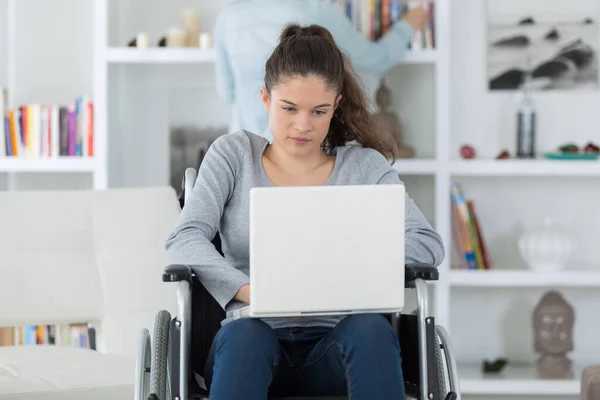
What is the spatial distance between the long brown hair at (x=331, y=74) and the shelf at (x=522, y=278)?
1.67 m

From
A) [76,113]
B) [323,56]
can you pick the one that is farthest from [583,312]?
[323,56]

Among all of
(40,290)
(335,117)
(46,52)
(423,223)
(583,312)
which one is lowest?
(583,312)

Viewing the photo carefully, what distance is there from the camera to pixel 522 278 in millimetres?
3990

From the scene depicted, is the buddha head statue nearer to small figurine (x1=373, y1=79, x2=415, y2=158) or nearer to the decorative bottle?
the decorative bottle

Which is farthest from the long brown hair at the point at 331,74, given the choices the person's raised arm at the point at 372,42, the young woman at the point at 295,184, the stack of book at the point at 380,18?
the stack of book at the point at 380,18

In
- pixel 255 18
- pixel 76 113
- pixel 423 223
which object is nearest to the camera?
pixel 423 223

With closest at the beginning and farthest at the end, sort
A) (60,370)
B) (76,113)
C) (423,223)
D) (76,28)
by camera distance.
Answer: (423,223), (60,370), (76,113), (76,28)

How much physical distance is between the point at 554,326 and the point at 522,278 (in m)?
0.26

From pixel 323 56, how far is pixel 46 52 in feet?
7.77

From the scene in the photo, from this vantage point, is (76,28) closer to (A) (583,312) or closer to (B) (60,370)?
(B) (60,370)

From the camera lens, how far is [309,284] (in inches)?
Result: 70.3

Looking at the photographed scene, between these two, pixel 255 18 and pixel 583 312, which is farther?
pixel 583 312

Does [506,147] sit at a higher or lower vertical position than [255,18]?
lower

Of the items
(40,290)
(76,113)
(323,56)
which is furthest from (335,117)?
(76,113)
